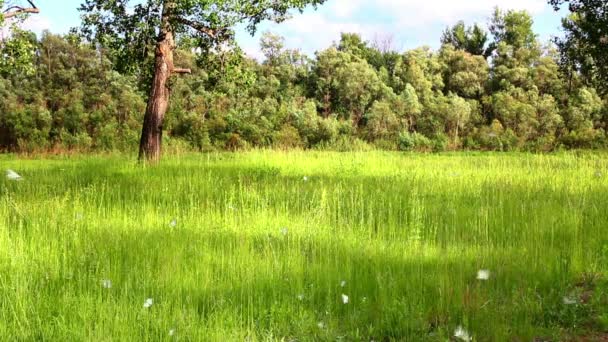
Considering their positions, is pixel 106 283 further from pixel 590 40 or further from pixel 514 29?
pixel 514 29

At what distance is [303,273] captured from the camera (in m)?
4.68

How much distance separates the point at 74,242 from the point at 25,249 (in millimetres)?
450

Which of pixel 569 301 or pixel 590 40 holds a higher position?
pixel 590 40

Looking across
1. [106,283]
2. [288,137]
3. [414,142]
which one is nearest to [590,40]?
[414,142]

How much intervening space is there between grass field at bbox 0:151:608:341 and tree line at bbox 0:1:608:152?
26.5m

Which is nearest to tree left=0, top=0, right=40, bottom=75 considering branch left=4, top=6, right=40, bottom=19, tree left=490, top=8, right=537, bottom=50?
branch left=4, top=6, right=40, bottom=19

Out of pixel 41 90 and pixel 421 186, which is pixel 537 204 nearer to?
pixel 421 186

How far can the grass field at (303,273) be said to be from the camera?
12.1ft

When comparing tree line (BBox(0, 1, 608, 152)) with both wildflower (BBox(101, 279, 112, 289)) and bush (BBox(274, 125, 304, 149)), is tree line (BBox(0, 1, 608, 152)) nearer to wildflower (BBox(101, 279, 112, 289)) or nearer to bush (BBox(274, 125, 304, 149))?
bush (BBox(274, 125, 304, 149))

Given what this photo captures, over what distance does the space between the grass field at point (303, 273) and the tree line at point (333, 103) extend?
2649cm

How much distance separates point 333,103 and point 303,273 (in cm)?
3959

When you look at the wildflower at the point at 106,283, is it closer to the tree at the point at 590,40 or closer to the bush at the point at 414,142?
the tree at the point at 590,40

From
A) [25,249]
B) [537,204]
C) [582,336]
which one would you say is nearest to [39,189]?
[25,249]

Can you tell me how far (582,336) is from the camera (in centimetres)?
376
